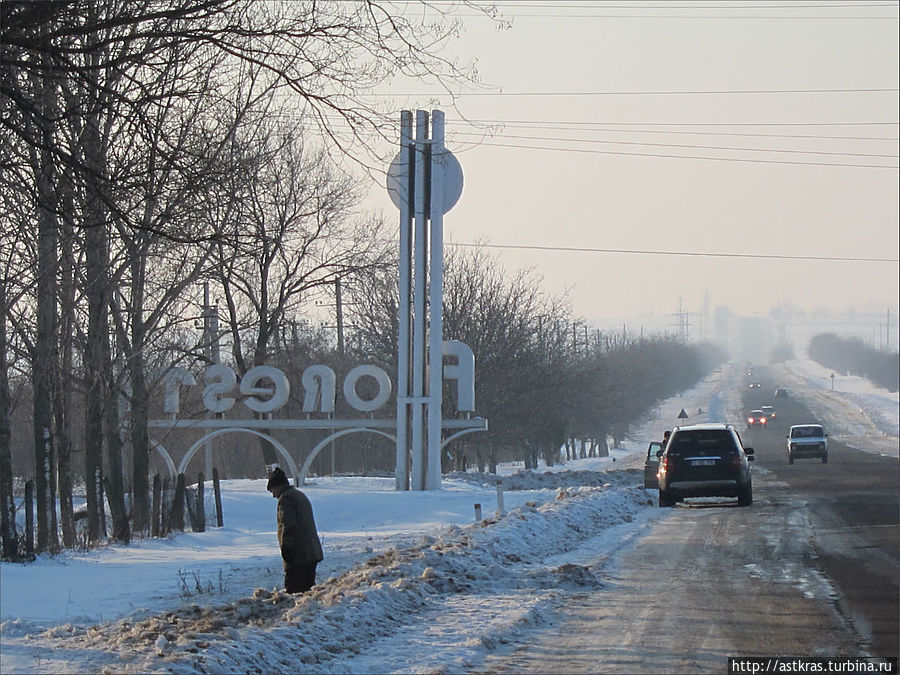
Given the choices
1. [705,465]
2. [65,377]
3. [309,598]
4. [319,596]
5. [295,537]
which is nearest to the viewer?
[309,598]

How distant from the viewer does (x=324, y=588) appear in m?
11.6

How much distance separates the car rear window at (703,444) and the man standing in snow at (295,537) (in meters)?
14.4

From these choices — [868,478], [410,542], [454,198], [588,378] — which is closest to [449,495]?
[454,198]

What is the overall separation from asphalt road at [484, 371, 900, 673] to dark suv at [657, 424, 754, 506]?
135 centimetres

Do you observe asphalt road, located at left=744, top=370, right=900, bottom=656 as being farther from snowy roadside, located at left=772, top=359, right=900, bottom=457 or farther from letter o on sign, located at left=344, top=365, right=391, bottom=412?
snowy roadside, located at left=772, top=359, right=900, bottom=457

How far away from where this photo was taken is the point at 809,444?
4919cm

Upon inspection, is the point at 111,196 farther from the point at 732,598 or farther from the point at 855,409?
the point at 855,409

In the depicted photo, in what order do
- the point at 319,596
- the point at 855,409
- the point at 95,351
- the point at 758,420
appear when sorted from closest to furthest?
the point at 319,596 < the point at 95,351 < the point at 758,420 < the point at 855,409

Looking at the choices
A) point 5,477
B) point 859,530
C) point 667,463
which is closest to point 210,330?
point 667,463

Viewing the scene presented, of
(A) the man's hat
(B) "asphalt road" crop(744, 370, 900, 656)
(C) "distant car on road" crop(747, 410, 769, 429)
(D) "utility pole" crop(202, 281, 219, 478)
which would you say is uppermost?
(D) "utility pole" crop(202, 281, 219, 478)

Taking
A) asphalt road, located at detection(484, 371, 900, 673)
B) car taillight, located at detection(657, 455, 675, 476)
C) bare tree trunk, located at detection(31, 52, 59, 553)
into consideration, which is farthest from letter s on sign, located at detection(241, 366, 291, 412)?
bare tree trunk, located at detection(31, 52, 59, 553)

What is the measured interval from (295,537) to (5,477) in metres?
5.16

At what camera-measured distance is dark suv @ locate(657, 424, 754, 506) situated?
24.1 metres

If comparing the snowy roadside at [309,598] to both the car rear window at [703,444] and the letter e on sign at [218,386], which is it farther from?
the letter e on sign at [218,386]
